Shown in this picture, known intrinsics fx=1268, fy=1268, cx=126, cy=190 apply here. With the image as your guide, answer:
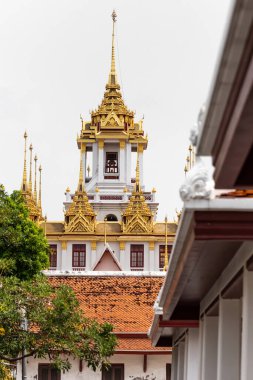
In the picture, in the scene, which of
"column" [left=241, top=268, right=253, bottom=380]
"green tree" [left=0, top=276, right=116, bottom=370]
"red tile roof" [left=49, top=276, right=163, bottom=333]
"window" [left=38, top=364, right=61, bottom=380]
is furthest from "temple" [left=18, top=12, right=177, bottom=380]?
"column" [left=241, top=268, right=253, bottom=380]

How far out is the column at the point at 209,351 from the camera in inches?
550

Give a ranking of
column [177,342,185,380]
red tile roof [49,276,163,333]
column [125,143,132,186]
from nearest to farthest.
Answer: column [177,342,185,380] < red tile roof [49,276,163,333] < column [125,143,132,186]

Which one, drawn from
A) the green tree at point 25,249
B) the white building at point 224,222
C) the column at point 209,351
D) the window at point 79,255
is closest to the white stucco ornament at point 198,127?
the white building at point 224,222

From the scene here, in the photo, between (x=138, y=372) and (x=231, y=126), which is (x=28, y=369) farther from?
(x=231, y=126)

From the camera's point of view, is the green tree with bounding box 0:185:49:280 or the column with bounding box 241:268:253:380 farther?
the green tree with bounding box 0:185:49:280

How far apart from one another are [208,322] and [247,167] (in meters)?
8.73

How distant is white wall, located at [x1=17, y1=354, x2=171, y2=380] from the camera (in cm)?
3719

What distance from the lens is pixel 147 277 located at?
42.0m

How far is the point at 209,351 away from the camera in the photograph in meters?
14.0

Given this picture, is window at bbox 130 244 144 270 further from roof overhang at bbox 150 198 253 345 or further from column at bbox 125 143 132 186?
roof overhang at bbox 150 198 253 345

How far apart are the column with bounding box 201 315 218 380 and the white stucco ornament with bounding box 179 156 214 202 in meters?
7.14

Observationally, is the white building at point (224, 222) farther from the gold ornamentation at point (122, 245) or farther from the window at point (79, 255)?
the window at point (79, 255)

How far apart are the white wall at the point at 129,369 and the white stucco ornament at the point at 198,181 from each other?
1198 inches

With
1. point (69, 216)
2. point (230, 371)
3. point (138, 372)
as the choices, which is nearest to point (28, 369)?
point (138, 372)
